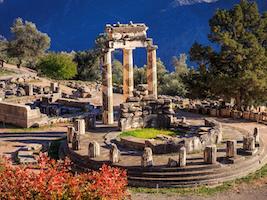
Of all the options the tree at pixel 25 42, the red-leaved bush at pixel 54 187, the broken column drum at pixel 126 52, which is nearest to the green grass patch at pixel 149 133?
the broken column drum at pixel 126 52

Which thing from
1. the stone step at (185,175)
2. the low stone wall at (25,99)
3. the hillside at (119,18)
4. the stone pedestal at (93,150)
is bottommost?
the stone step at (185,175)

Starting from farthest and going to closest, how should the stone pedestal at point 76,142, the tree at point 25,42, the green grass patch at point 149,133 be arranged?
the tree at point 25,42 → the green grass patch at point 149,133 → the stone pedestal at point 76,142

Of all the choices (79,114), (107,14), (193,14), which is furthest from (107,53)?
(107,14)

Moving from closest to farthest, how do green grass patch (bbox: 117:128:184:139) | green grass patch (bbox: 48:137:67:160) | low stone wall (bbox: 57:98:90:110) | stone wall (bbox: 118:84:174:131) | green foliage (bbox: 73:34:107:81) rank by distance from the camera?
green grass patch (bbox: 48:137:67:160)
green grass patch (bbox: 117:128:184:139)
stone wall (bbox: 118:84:174:131)
low stone wall (bbox: 57:98:90:110)
green foliage (bbox: 73:34:107:81)

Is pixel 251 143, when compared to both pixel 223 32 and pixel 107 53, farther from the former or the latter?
pixel 223 32

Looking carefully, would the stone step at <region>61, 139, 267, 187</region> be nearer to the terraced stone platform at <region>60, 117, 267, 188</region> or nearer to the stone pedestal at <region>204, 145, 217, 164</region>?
the terraced stone platform at <region>60, 117, 267, 188</region>

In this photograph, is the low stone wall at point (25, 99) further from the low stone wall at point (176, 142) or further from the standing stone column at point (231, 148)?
the standing stone column at point (231, 148)

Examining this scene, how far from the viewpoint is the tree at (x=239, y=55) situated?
2431cm

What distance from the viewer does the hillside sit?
395 feet

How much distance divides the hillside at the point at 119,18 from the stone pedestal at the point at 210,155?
101m

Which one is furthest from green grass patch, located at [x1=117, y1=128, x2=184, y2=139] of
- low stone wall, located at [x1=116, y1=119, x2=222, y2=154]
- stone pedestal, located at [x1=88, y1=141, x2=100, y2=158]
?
stone pedestal, located at [x1=88, y1=141, x2=100, y2=158]

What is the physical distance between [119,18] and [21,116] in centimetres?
12942

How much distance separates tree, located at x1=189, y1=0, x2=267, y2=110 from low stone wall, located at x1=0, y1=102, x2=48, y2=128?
563 inches

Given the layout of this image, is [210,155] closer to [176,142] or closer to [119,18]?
[176,142]
